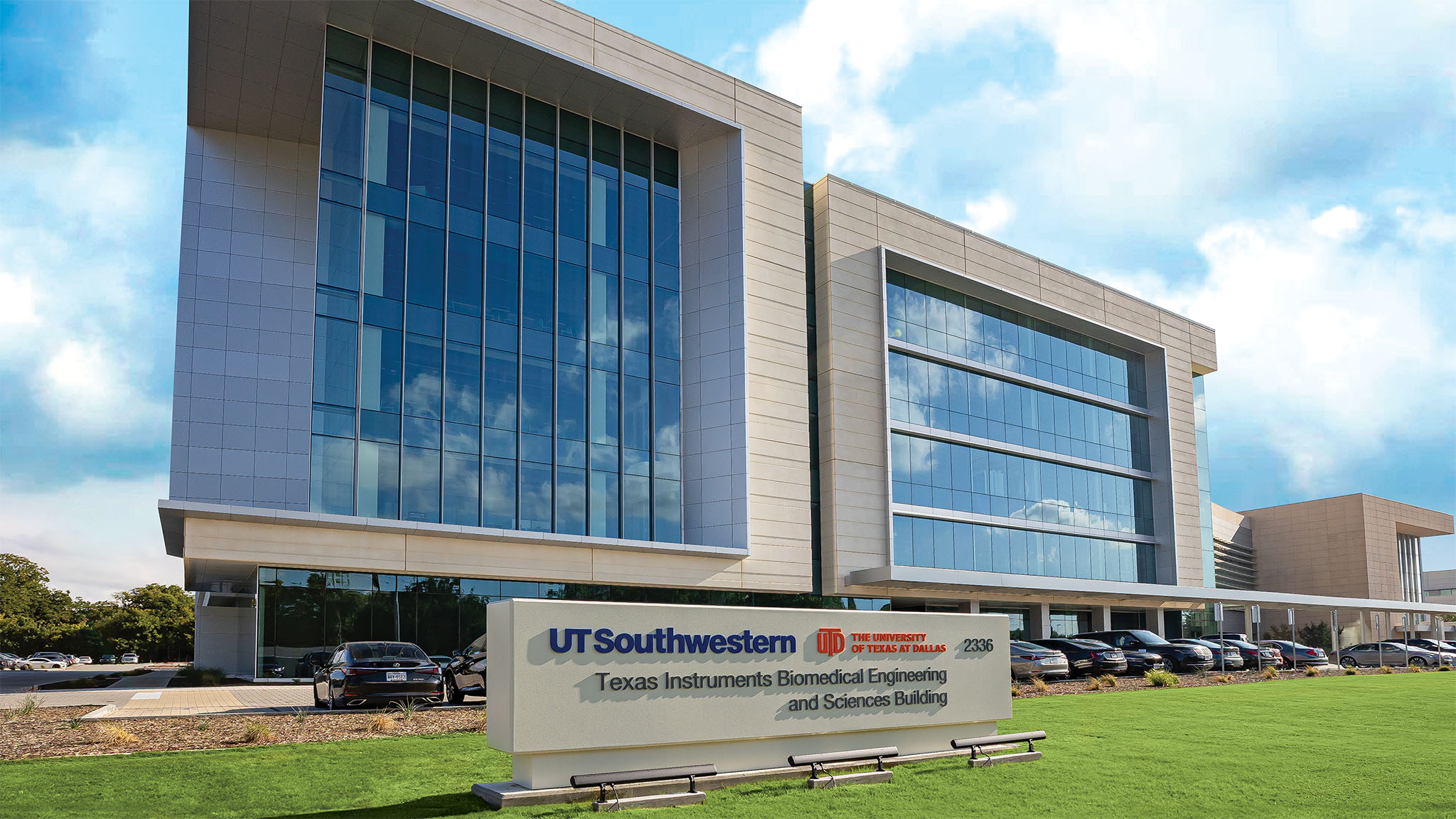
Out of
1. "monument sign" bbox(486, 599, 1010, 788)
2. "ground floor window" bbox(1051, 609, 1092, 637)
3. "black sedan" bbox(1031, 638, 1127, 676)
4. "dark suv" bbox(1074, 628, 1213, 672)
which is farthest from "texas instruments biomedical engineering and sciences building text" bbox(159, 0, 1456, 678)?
"monument sign" bbox(486, 599, 1010, 788)

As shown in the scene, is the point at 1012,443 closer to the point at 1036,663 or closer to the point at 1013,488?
the point at 1013,488

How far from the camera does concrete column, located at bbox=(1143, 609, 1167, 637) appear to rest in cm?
5338

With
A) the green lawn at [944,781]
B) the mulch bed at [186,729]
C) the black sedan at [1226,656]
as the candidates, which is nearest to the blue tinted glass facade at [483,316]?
the mulch bed at [186,729]

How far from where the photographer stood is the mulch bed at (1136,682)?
25469 millimetres

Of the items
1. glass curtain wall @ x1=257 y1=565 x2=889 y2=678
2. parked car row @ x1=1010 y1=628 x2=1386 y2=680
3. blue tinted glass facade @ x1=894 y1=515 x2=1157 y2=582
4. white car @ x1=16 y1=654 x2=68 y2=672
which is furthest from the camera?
white car @ x1=16 y1=654 x2=68 y2=672

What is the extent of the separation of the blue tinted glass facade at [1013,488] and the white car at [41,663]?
51207mm

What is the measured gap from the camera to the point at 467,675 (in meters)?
21.3

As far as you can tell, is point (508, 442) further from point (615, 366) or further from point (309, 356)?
point (309, 356)

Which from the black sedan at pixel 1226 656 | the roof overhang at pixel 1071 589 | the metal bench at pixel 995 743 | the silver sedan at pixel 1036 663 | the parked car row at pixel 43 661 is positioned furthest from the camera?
the parked car row at pixel 43 661

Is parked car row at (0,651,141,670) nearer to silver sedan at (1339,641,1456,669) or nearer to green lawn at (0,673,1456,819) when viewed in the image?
green lawn at (0,673,1456,819)

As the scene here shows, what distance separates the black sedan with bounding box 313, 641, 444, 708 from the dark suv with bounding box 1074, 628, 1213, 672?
77.0 feet

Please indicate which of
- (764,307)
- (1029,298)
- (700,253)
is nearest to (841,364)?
(764,307)

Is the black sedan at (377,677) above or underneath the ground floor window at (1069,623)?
above

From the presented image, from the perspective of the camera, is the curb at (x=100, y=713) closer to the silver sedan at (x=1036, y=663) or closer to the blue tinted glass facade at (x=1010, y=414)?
the silver sedan at (x=1036, y=663)
